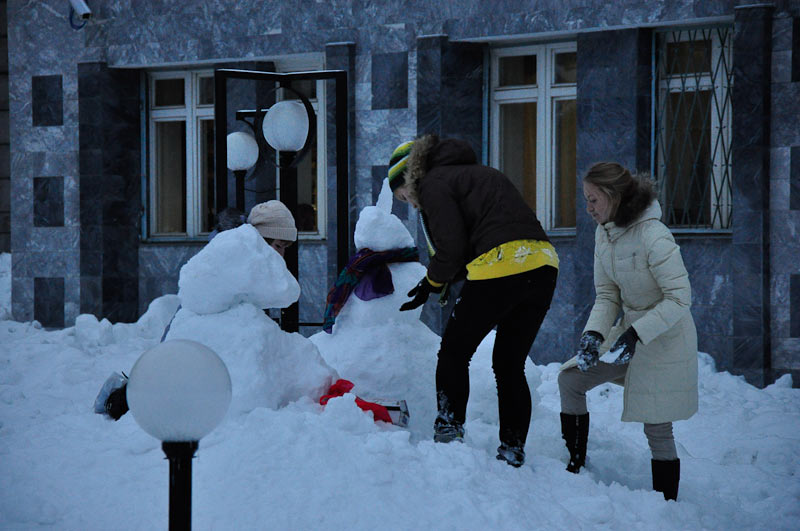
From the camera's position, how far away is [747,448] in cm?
623

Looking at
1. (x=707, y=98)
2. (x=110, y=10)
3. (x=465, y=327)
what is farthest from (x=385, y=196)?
(x=110, y=10)

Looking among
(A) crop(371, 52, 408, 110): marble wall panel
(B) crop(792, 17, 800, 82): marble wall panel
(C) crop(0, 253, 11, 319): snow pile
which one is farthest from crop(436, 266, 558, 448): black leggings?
(C) crop(0, 253, 11, 319): snow pile

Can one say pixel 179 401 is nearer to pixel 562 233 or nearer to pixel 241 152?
pixel 241 152

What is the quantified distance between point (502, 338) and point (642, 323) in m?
0.65

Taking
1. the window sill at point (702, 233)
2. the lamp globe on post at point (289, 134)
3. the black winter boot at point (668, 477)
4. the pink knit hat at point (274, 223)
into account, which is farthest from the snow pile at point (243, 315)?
the window sill at point (702, 233)

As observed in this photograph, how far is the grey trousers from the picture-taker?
14.9ft

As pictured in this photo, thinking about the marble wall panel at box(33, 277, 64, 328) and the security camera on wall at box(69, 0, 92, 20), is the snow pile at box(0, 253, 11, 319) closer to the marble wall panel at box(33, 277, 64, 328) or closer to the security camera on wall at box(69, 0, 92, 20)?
the marble wall panel at box(33, 277, 64, 328)

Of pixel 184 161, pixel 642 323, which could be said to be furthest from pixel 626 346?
pixel 184 161

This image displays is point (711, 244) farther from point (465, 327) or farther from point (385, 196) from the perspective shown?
point (465, 327)

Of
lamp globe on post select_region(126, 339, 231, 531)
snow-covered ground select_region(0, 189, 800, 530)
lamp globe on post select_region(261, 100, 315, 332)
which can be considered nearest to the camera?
lamp globe on post select_region(126, 339, 231, 531)

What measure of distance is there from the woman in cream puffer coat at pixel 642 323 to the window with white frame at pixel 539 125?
17.0ft

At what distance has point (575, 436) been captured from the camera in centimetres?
480

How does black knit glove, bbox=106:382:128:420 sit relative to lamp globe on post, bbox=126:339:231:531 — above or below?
below

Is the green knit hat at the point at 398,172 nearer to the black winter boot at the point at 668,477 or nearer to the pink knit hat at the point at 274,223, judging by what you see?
the pink knit hat at the point at 274,223
